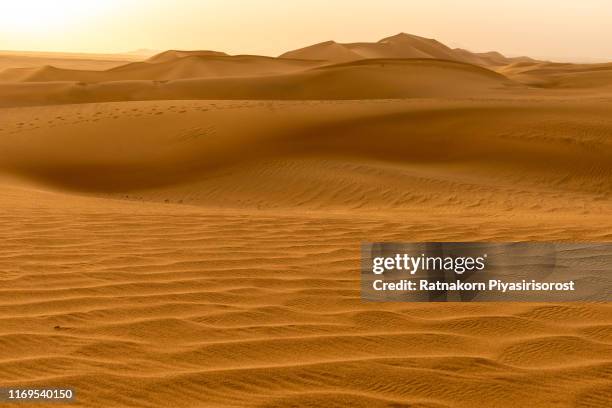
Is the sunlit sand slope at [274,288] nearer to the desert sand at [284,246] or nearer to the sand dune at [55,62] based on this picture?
the desert sand at [284,246]

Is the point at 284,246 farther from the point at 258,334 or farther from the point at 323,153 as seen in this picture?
the point at 323,153

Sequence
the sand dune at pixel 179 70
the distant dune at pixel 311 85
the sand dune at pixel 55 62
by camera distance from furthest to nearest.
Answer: the sand dune at pixel 55 62 → the sand dune at pixel 179 70 → the distant dune at pixel 311 85

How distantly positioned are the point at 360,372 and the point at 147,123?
1222 cm

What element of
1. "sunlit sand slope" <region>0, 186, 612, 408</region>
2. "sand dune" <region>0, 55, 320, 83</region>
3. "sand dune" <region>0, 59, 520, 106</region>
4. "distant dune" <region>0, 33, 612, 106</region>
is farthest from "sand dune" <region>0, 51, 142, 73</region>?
"sunlit sand slope" <region>0, 186, 612, 408</region>

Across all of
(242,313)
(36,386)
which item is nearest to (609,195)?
(242,313)

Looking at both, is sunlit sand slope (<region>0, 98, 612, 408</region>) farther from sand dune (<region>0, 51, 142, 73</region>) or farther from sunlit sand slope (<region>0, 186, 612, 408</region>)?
sand dune (<region>0, 51, 142, 73</region>)

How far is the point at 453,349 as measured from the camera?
321 centimetres

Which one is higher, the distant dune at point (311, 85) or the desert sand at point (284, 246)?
the distant dune at point (311, 85)

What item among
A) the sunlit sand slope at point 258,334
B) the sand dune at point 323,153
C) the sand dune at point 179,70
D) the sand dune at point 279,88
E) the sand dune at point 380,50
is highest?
the sand dune at point 380,50

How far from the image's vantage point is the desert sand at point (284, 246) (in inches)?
112

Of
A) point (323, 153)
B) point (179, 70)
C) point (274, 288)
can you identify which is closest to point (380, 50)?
point (179, 70)

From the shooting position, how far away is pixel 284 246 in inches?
211

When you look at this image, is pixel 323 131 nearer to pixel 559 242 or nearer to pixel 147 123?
pixel 147 123

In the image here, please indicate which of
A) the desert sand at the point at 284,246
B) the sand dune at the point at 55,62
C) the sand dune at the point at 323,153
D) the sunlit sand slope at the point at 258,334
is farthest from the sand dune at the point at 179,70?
the sunlit sand slope at the point at 258,334
